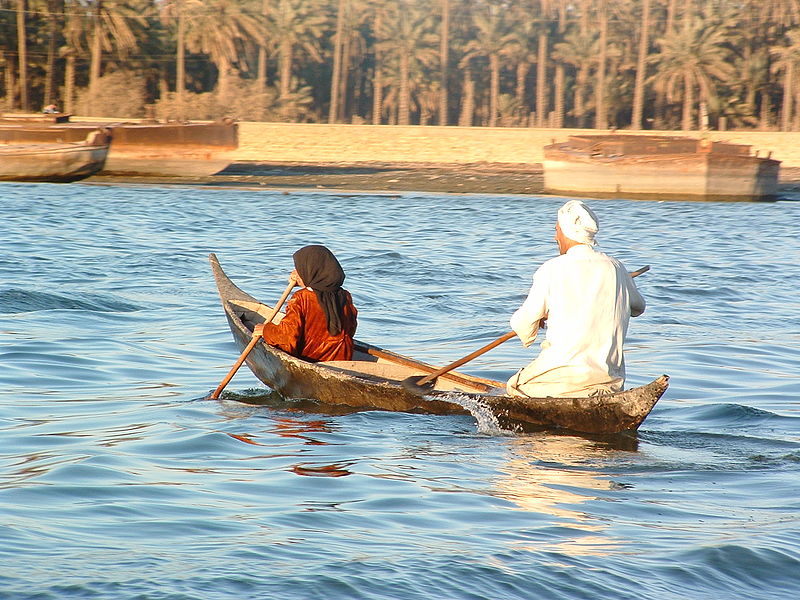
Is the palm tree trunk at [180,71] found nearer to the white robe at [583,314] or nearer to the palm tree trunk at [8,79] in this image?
the palm tree trunk at [8,79]

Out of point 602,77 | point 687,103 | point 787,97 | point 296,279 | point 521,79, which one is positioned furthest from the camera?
point 521,79

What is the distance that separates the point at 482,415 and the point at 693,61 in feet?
156

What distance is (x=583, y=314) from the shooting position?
5.76m

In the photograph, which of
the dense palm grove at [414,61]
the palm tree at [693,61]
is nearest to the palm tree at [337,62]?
the dense palm grove at [414,61]

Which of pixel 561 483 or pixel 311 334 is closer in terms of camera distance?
pixel 561 483

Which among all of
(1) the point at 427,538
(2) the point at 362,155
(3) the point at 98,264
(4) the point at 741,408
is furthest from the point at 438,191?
(1) the point at 427,538

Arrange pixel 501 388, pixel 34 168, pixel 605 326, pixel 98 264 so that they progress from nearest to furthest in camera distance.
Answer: pixel 605 326 < pixel 501 388 < pixel 98 264 < pixel 34 168

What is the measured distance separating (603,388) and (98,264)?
10.8 meters

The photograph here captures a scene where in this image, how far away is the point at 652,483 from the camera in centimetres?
557

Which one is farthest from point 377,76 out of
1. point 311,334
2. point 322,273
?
point 322,273

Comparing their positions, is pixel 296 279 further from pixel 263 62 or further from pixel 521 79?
pixel 521 79

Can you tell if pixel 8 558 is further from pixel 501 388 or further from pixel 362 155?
pixel 362 155

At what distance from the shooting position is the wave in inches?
444

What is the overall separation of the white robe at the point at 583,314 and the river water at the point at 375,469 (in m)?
0.48
